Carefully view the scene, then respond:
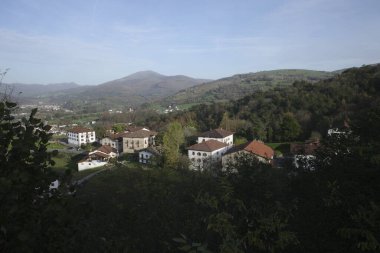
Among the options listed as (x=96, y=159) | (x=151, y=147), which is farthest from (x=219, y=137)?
(x=96, y=159)

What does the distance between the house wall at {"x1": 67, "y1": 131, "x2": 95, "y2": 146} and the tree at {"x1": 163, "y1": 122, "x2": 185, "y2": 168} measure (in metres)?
24.9

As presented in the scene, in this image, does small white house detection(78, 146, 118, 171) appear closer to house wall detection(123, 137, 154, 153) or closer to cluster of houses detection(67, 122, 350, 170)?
cluster of houses detection(67, 122, 350, 170)

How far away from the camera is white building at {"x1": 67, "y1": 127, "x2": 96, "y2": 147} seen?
2258 inches

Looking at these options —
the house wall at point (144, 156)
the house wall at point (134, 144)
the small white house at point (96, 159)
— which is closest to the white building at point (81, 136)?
the house wall at point (134, 144)

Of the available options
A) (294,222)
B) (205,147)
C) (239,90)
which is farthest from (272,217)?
(239,90)

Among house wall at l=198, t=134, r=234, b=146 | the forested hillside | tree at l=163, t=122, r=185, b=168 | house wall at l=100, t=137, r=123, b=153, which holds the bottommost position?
house wall at l=100, t=137, r=123, b=153

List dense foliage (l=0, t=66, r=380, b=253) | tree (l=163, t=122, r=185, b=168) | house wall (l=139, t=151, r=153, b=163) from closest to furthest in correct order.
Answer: dense foliage (l=0, t=66, r=380, b=253) < tree (l=163, t=122, r=185, b=168) < house wall (l=139, t=151, r=153, b=163)

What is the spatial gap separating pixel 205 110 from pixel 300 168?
2210 inches

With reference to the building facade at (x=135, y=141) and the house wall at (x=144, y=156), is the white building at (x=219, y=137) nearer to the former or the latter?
the house wall at (x=144, y=156)

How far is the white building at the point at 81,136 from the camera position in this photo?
57.3 m

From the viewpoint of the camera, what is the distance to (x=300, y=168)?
7301mm

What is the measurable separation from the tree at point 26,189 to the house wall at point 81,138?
189ft

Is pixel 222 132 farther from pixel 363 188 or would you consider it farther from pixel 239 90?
pixel 239 90

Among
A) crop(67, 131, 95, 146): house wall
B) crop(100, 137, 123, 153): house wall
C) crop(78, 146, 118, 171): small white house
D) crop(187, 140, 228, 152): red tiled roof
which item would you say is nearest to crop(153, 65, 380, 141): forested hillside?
crop(187, 140, 228, 152): red tiled roof
